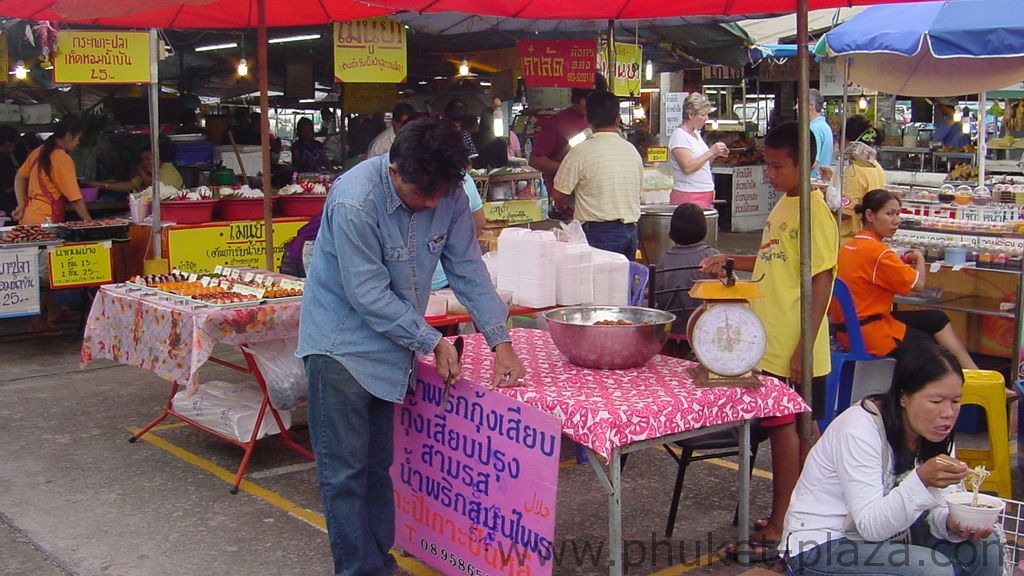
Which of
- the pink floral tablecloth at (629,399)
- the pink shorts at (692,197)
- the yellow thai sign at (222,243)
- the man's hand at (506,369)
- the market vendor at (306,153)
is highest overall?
the market vendor at (306,153)

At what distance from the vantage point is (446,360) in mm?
3590

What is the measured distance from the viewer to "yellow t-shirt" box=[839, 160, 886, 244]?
824 cm

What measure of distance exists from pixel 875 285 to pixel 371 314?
3233 mm

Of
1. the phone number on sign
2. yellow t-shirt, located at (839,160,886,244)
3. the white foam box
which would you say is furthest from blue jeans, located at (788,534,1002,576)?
yellow t-shirt, located at (839,160,886,244)

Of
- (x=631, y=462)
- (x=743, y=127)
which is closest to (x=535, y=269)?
(x=631, y=462)

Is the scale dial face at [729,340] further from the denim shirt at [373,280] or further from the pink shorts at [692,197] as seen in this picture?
the pink shorts at [692,197]

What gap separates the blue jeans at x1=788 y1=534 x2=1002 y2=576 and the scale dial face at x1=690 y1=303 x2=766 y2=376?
68cm

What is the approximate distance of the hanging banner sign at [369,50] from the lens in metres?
8.25

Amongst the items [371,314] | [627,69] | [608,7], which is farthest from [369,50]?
[371,314]

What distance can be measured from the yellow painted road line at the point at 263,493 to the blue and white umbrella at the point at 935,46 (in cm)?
473

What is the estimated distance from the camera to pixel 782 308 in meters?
4.13

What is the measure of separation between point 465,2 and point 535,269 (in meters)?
1.45

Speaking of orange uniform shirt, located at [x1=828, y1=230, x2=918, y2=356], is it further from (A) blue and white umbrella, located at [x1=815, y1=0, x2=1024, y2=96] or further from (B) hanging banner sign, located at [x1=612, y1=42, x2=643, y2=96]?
(B) hanging banner sign, located at [x1=612, y1=42, x2=643, y2=96]

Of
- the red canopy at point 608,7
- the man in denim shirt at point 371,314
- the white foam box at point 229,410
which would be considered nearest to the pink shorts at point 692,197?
the red canopy at point 608,7
